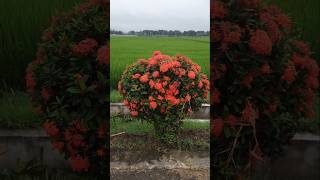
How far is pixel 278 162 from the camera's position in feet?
13.0

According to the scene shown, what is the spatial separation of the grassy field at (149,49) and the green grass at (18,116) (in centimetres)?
101

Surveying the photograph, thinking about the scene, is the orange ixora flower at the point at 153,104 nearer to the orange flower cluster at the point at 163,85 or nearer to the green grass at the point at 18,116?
the orange flower cluster at the point at 163,85

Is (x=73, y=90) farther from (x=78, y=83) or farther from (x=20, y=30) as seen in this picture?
(x=20, y=30)

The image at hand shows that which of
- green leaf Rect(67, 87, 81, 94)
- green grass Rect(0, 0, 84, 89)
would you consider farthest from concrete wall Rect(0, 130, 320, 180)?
green grass Rect(0, 0, 84, 89)

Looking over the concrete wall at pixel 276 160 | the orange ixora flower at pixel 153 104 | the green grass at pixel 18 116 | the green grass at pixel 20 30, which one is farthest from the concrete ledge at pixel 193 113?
the green grass at pixel 20 30

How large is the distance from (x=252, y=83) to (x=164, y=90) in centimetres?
51

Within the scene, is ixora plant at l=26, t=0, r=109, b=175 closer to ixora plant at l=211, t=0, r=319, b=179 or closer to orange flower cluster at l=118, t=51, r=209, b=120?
orange flower cluster at l=118, t=51, r=209, b=120

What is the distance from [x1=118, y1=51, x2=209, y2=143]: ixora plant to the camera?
132 inches

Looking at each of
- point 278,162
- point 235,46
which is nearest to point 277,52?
point 235,46

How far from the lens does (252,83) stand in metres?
3.47

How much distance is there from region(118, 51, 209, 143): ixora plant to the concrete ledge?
28 millimetres

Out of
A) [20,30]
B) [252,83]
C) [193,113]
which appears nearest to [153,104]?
[193,113]

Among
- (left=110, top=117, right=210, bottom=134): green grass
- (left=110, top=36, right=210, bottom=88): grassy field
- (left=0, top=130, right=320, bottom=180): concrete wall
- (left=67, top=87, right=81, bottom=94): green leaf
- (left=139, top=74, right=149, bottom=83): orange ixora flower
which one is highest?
(left=110, top=36, right=210, bottom=88): grassy field

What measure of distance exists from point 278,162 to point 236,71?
2.87 ft
